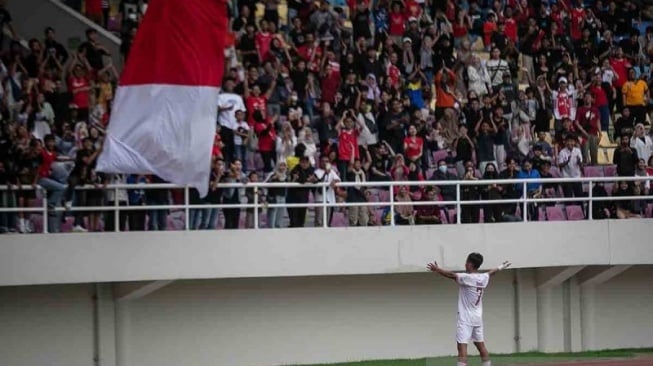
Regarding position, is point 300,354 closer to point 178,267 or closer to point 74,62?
point 178,267

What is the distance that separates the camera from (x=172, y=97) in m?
18.0

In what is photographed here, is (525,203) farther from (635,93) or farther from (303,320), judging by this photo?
(635,93)

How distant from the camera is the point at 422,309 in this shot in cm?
2438

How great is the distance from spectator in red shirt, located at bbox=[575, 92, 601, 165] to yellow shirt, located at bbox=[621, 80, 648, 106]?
29.0 inches

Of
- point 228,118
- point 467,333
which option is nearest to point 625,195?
point 467,333

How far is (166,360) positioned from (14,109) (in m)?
4.06

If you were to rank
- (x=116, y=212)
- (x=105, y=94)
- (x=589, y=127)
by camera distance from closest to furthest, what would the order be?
(x=116, y=212) → (x=105, y=94) → (x=589, y=127)

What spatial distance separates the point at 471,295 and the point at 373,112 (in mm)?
5616

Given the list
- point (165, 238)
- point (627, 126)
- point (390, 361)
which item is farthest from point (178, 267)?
point (627, 126)

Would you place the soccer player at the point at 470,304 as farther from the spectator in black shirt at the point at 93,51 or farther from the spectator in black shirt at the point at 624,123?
the spectator in black shirt at the point at 624,123

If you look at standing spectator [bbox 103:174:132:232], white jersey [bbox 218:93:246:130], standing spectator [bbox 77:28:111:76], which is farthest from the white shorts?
standing spectator [bbox 77:28:111:76]

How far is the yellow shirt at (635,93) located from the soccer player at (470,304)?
8.12m

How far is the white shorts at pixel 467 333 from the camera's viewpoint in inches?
778

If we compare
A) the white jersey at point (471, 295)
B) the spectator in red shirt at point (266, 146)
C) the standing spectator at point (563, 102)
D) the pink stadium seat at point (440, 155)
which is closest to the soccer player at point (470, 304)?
the white jersey at point (471, 295)
